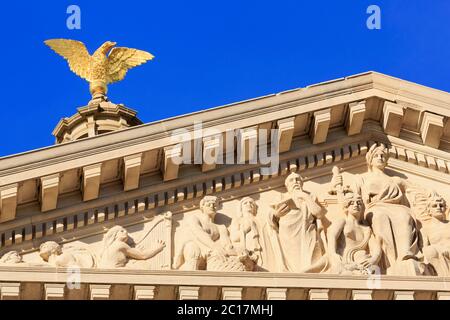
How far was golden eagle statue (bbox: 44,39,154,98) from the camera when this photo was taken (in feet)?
132

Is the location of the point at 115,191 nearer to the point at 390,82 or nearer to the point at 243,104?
the point at 243,104

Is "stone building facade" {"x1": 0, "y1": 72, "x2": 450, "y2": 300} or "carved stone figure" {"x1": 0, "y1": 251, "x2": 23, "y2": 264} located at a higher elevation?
"stone building facade" {"x1": 0, "y1": 72, "x2": 450, "y2": 300}

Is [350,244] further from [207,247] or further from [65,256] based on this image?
[65,256]

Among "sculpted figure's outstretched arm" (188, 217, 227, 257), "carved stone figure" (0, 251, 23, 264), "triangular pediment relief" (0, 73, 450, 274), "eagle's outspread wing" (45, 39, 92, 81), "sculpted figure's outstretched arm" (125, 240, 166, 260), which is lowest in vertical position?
"carved stone figure" (0, 251, 23, 264)

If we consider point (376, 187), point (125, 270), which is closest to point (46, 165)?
point (125, 270)

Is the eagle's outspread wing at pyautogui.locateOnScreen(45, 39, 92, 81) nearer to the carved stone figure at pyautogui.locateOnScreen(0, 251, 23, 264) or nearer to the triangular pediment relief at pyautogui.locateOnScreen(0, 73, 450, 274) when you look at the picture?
the triangular pediment relief at pyautogui.locateOnScreen(0, 73, 450, 274)

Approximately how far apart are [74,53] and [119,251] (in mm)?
11411

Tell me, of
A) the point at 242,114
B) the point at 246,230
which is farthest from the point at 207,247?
the point at 242,114

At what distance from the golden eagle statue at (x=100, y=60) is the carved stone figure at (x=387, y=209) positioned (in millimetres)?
10270

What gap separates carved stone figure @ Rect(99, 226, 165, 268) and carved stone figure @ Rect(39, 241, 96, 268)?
218 mm

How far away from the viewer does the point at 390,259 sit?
30.0 m

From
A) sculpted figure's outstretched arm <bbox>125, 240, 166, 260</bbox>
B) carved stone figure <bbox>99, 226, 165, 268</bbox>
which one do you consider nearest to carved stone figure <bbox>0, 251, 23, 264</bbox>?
carved stone figure <bbox>99, 226, 165, 268</bbox>

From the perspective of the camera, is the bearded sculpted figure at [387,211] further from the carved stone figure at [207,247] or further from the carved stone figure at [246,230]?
the carved stone figure at [207,247]

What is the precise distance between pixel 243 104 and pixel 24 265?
181 inches
